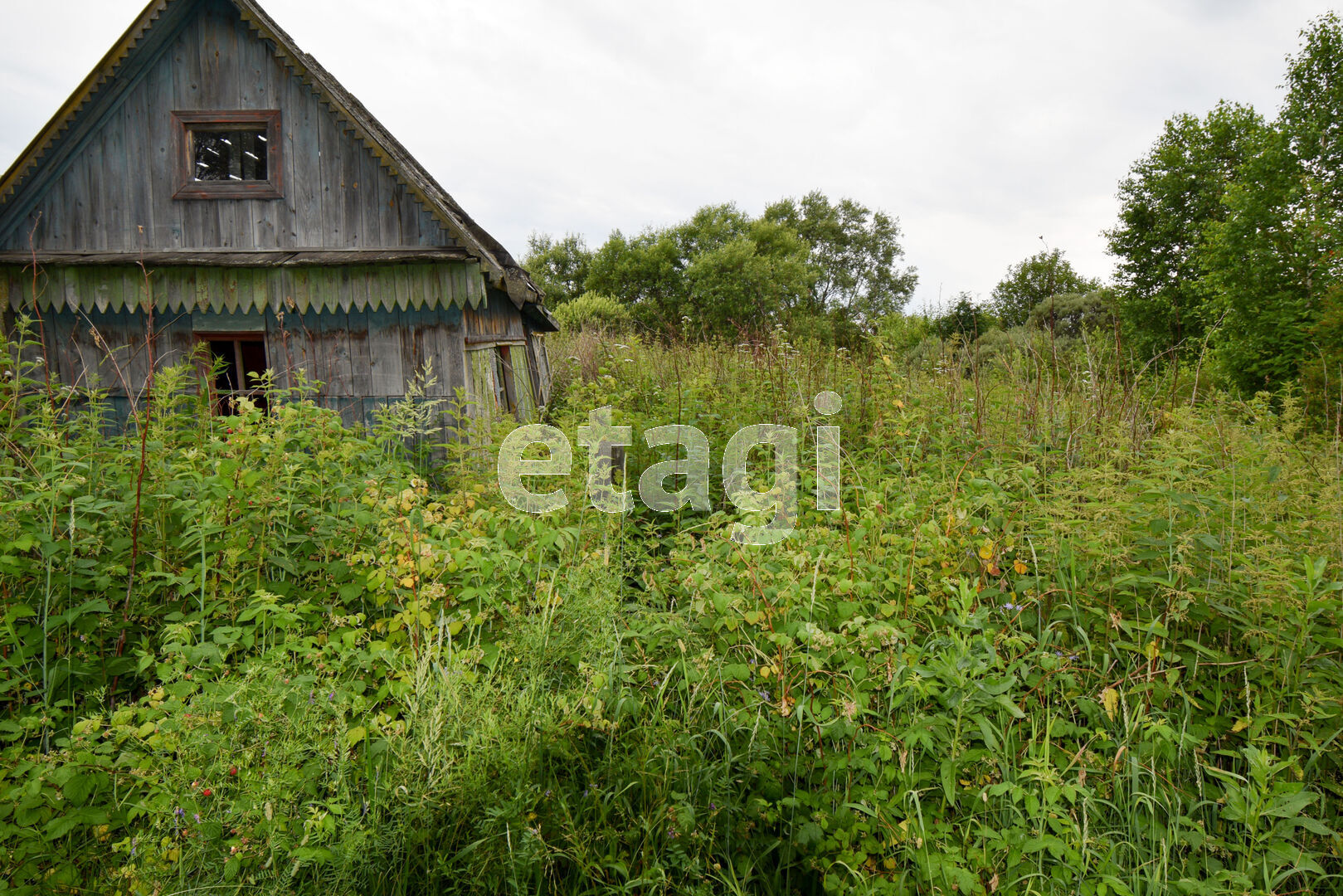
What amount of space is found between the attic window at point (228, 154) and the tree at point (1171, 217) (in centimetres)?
2244

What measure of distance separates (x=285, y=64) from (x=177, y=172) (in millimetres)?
1758

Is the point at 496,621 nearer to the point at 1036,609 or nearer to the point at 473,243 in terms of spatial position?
the point at 1036,609

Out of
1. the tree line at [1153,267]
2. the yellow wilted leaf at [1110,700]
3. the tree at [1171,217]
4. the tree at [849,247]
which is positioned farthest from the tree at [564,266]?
the yellow wilted leaf at [1110,700]

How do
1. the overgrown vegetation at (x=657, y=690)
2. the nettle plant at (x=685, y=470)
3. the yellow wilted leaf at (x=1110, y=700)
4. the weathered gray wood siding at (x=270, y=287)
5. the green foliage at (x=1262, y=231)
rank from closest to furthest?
the overgrown vegetation at (x=657, y=690)
the yellow wilted leaf at (x=1110, y=700)
the nettle plant at (x=685, y=470)
the weathered gray wood siding at (x=270, y=287)
the green foliage at (x=1262, y=231)

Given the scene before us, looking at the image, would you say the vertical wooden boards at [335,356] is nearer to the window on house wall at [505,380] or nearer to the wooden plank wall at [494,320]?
the wooden plank wall at [494,320]

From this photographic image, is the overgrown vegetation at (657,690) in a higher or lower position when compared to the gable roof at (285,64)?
lower

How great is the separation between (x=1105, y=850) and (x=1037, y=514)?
150 cm

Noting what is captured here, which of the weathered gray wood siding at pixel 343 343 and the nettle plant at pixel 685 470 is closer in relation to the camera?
the nettle plant at pixel 685 470

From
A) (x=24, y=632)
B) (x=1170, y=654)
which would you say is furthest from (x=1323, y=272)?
(x=24, y=632)

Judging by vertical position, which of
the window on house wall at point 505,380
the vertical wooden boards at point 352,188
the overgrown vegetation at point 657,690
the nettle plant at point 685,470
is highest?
the vertical wooden boards at point 352,188

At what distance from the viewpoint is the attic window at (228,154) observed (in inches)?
278

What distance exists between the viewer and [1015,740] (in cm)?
215

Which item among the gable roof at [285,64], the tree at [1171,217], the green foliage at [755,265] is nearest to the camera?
the gable roof at [285,64]

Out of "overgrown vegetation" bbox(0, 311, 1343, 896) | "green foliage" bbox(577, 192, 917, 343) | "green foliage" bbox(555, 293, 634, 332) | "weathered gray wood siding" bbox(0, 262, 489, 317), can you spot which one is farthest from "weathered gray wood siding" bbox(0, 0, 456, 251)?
"green foliage" bbox(577, 192, 917, 343)
